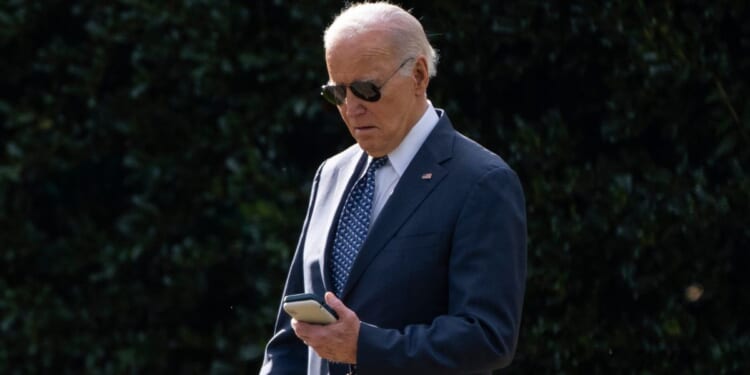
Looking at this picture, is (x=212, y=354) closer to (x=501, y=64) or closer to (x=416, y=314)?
(x=501, y=64)

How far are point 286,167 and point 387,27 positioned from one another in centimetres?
267

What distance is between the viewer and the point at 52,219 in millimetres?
6430

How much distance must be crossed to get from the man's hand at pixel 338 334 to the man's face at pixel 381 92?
16.8 inches

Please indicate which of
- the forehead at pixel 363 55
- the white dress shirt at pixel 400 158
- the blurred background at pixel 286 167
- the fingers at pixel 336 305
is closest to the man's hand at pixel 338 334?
the fingers at pixel 336 305

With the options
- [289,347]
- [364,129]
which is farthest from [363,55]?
[289,347]

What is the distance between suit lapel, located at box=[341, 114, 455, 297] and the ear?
0.13 meters

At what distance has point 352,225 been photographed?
3.01m

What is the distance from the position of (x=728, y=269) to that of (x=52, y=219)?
342 cm

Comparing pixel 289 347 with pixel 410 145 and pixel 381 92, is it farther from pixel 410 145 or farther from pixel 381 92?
pixel 381 92

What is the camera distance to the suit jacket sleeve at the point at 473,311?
271cm

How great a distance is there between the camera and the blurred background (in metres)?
4.61

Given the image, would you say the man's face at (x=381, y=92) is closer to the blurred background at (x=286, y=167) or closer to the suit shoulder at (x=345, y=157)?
the suit shoulder at (x=345, y=157)

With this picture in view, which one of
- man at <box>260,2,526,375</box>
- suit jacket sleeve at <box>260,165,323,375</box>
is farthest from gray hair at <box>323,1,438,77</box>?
suit jacket sleeve at <box>260,165,323,375</box>

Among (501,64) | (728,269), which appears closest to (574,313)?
(728,269)
